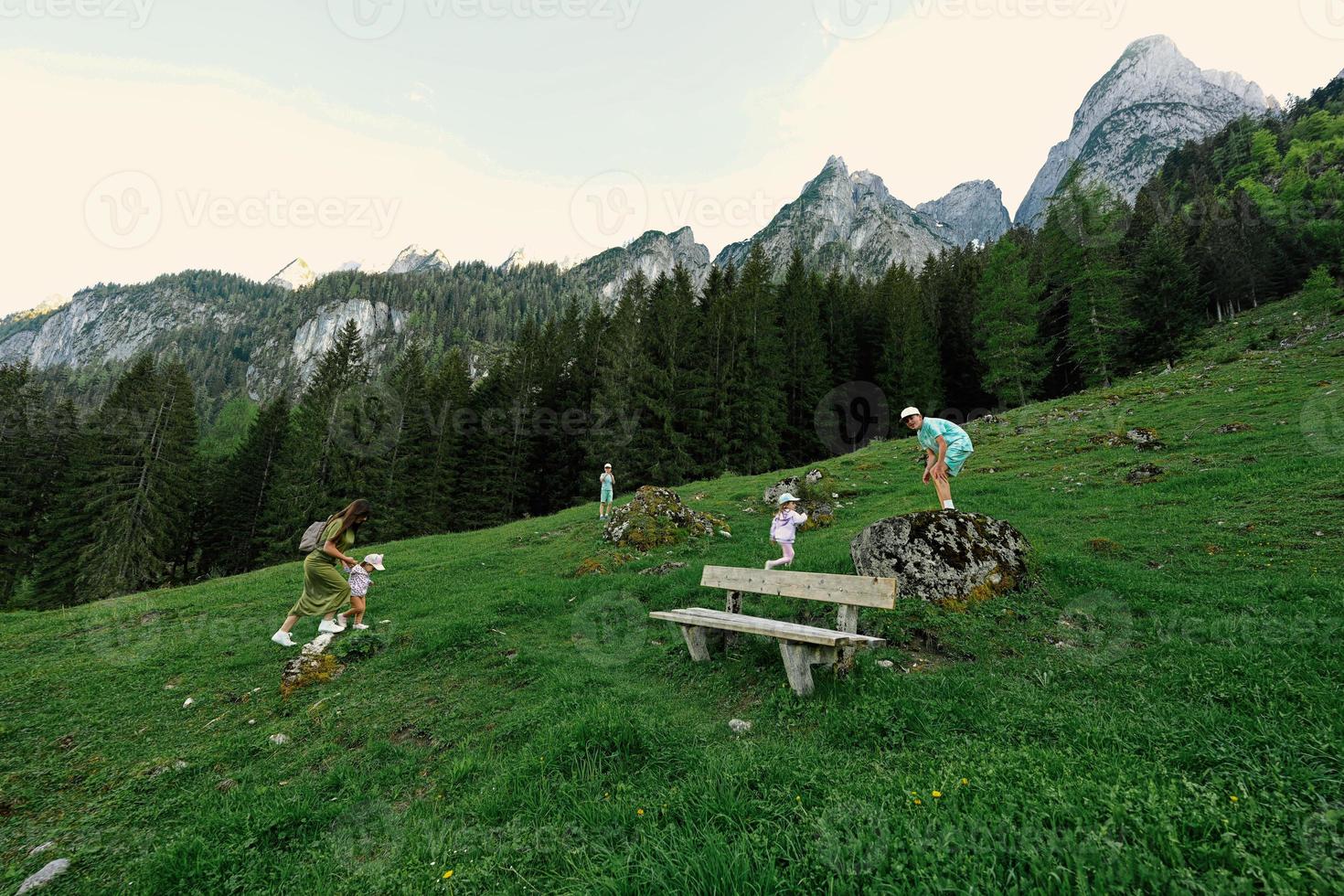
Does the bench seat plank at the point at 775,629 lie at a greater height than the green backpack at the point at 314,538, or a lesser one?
lesser

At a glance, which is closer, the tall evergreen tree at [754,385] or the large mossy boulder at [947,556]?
the large mossy boulder at [947,556]

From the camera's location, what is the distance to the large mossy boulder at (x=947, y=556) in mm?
7836

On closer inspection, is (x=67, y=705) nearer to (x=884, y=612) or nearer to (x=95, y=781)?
(x=95, y=781)

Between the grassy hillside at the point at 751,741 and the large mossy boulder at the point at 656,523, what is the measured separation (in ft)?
11.1

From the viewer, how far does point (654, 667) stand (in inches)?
295

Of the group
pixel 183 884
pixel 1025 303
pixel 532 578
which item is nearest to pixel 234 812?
pixel 183 884

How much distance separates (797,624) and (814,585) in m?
0.54

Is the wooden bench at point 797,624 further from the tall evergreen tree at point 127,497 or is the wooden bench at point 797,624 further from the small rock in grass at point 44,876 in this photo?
the tall evergreen tree at point 127,497

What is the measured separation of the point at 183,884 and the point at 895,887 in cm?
477

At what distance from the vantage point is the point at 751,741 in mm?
4621

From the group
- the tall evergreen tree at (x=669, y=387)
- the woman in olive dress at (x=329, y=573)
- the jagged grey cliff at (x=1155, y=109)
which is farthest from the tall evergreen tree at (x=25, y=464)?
the jagged grey cliff at (x=1155, y=109)

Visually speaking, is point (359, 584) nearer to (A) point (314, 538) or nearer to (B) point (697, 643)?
(A) point (314, 538)

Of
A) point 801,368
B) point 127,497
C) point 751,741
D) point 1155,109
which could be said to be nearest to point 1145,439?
point 751,741

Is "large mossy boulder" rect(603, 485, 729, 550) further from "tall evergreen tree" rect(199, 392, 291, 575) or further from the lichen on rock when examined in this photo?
"tall evergreen tree" rect(199, 392, 291, 575)
